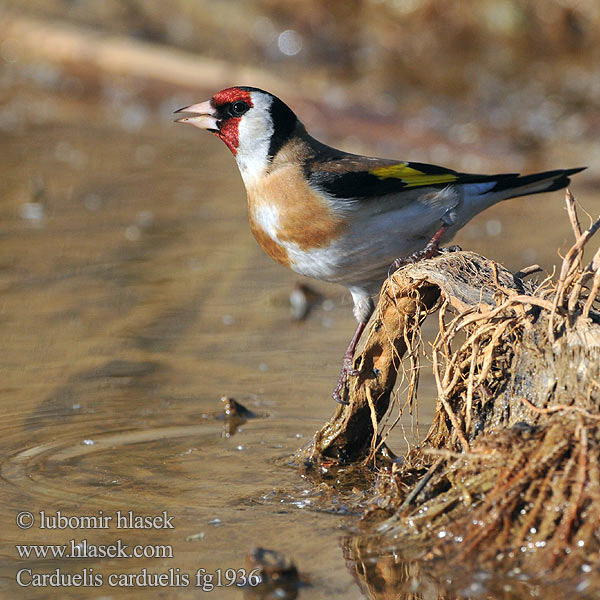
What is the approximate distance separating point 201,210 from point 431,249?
14.2ft

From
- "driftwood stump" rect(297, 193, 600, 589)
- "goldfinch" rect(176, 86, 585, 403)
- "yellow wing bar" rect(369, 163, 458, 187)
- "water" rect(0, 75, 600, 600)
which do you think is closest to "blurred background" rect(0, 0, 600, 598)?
"water" rect(0, 75, 600, 600)

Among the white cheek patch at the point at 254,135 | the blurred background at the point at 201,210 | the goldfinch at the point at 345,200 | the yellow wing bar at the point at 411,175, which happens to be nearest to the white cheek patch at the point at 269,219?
the goldfinch at the point at 345,200

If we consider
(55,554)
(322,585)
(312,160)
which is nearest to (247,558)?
(322,585)

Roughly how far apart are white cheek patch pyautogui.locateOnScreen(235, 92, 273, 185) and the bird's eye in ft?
0.10

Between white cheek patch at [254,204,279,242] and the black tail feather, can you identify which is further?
the black tail feather

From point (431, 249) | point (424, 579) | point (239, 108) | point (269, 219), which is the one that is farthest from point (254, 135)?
point (424, 579)

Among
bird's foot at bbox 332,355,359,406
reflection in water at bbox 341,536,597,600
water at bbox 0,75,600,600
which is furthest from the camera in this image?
bird's foot at bbox 332,355,359,406

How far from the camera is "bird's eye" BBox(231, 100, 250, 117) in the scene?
5332mm

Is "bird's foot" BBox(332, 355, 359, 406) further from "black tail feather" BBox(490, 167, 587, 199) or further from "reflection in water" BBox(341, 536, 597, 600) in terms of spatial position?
"black tail feather" BBox(490, 167, 587, 199)

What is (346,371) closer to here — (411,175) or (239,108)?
(411,175)

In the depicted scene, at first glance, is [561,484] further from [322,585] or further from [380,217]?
[380,217]

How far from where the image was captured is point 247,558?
3.67 m

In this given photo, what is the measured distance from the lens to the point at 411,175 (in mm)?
4996

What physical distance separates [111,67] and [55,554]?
912cm
